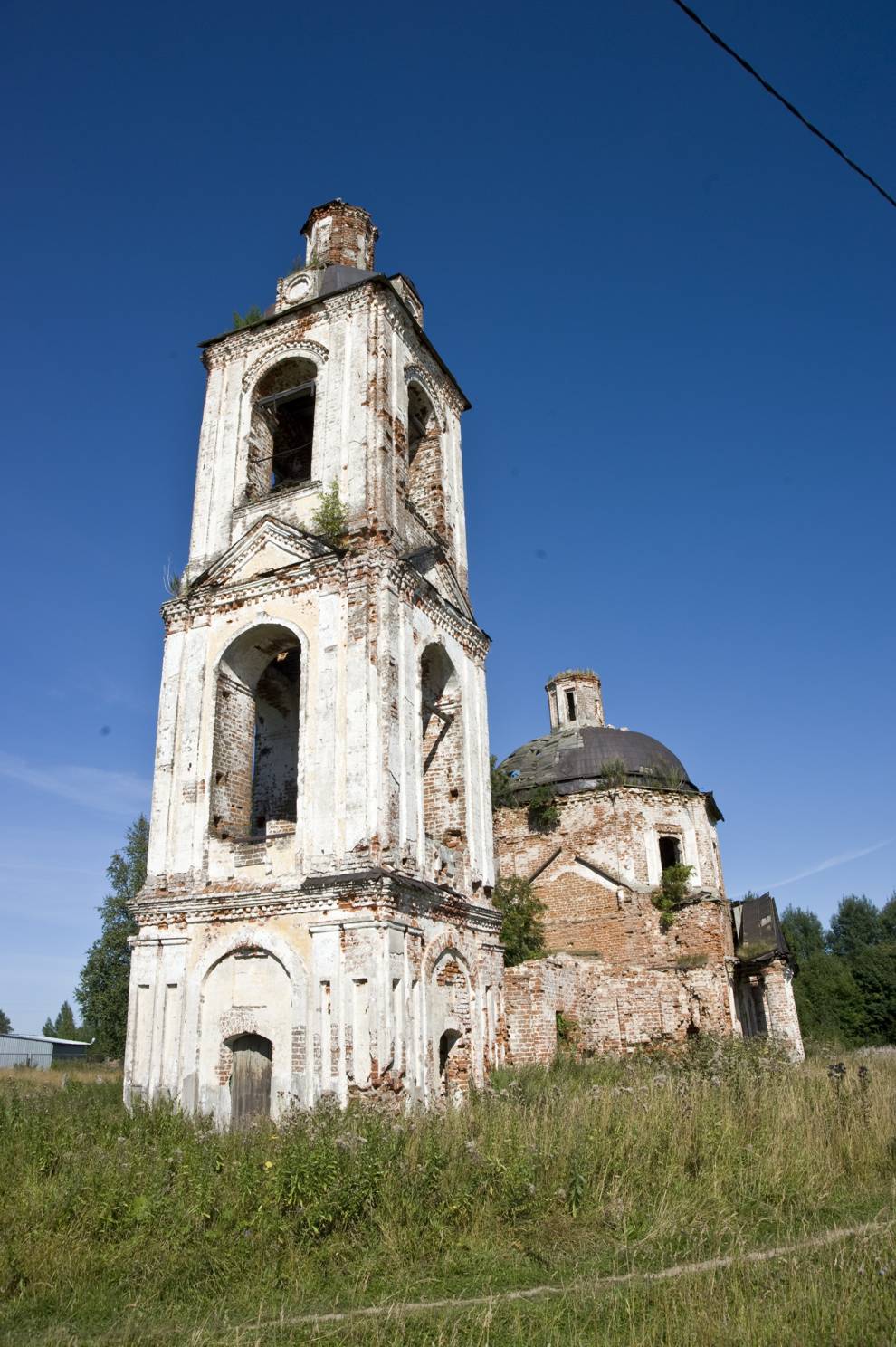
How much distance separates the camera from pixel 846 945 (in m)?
68.9

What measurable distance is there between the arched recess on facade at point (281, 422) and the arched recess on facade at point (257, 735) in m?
2.54

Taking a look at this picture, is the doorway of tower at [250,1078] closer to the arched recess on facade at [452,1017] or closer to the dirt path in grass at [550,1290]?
the arched recess on facade at [452,1017]

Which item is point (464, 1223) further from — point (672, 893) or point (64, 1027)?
point (64, 1027)

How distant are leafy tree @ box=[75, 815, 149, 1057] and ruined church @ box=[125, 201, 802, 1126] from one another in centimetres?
1727

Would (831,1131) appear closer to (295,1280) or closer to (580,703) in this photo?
(295,1280)

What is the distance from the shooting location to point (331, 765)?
10875 millimetres

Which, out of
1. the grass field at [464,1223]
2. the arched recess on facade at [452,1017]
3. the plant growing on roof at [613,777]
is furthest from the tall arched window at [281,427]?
the plant growing on roof at [613,777]

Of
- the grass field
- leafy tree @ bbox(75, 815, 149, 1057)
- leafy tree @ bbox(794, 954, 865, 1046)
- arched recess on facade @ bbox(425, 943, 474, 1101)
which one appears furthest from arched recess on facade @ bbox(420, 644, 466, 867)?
leafy tree @ bbox(794, 954, 865, 1046)

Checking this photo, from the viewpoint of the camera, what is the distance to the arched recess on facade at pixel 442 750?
13227mm

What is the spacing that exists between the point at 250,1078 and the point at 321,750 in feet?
12.9

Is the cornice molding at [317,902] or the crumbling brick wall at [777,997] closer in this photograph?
the cornice molding at [317,902]

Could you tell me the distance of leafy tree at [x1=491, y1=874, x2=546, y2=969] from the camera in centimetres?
1873

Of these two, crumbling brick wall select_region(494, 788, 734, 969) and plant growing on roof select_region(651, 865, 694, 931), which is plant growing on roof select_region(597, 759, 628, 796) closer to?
crumbling brick wall select_region(494, 788, 734, 969)

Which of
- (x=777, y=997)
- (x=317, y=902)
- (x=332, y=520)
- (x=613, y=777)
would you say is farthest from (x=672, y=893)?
(x=332, y=520)
